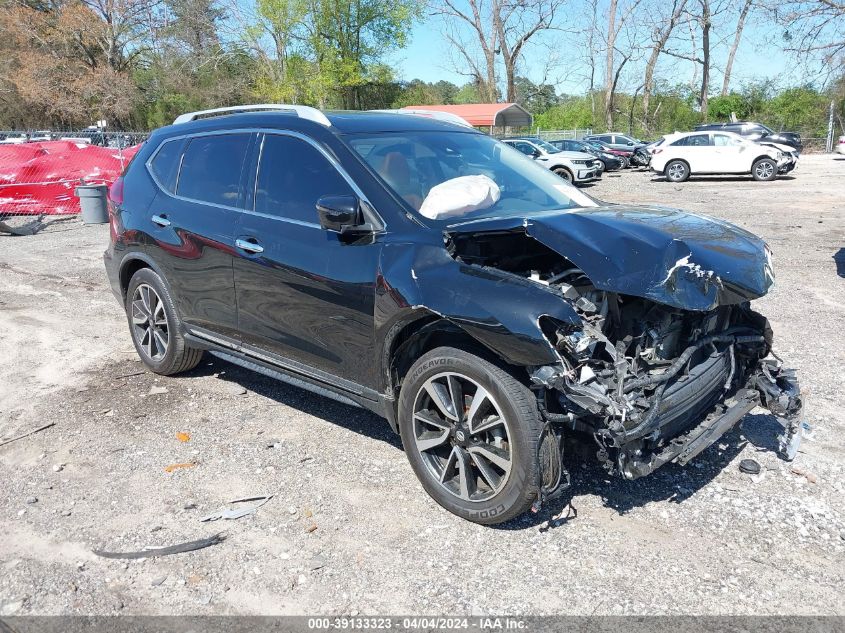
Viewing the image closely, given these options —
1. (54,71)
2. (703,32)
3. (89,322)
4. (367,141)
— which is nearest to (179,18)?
(54,71)

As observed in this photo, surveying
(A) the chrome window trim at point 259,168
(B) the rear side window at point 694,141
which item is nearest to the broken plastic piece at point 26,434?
(A) the chrome window trim at point 259,168

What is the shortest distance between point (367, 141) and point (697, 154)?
22.9m

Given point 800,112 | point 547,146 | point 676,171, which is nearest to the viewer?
point 676,171

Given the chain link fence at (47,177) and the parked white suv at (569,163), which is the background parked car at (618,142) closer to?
the parked white suv at (569,163)

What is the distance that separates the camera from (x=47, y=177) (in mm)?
16125

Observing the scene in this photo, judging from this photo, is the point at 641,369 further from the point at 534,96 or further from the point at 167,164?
the point at 534,96

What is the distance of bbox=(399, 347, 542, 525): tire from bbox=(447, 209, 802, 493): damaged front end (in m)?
0.16

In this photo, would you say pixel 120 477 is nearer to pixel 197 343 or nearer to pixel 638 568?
pixel 197 343

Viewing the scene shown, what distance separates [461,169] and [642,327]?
155 cm

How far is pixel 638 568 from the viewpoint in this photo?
10.0ft

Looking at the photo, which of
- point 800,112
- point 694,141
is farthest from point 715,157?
point 800,112

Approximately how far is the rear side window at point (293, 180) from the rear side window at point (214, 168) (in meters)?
0.26

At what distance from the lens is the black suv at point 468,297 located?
3.06 meters

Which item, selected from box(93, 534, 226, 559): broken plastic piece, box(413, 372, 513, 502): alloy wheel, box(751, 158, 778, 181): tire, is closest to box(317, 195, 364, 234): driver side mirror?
box(413, 372, 513, 502): alloy wheel
